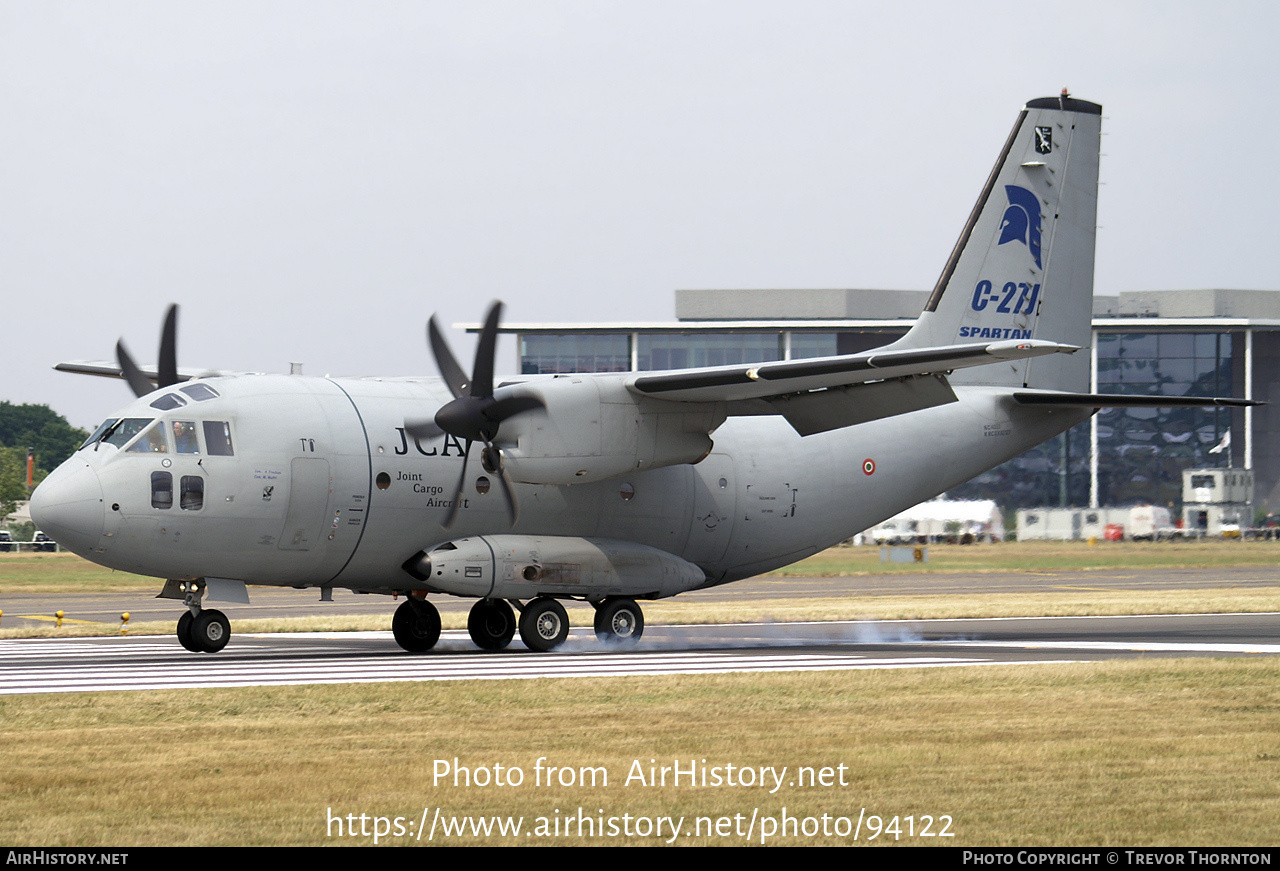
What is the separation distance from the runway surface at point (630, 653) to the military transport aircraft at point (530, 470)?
3.83ft

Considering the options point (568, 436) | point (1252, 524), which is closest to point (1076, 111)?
point (568, 436)

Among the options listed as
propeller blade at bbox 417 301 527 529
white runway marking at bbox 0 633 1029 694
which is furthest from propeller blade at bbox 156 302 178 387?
propeller blade at bbox 417 301 527 529

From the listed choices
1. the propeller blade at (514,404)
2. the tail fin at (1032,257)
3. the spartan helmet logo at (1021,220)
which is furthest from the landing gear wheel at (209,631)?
the spartan helmet logo at (1021,220)

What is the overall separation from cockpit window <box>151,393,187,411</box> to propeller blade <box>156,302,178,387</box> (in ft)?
8.08

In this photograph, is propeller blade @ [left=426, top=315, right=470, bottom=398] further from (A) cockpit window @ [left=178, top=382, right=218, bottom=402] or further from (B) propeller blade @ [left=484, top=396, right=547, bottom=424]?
(A) cockpit window @ [left=178, top=382, right=218, bottom=402]

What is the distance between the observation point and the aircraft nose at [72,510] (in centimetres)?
1981

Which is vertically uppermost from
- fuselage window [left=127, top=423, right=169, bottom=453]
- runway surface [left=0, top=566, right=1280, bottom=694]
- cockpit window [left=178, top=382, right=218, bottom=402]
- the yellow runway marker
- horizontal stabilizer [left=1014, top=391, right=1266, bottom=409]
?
horizontal stabilizer [left=1014, top=391, right=1266, bottom=409]

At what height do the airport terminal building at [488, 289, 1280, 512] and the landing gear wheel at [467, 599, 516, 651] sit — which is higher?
the airport terminal building at [488, 289, 1280, 512]

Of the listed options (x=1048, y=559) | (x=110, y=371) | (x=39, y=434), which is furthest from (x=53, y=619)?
(x=39, y=434)

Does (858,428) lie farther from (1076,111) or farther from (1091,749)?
(1091,749)

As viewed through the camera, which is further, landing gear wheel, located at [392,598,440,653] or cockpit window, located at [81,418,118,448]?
landing gear wheel, located at [392,598,440,653]

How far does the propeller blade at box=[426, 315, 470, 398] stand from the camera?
874 inches

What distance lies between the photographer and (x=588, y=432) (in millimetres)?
21453

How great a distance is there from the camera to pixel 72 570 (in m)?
59.3
